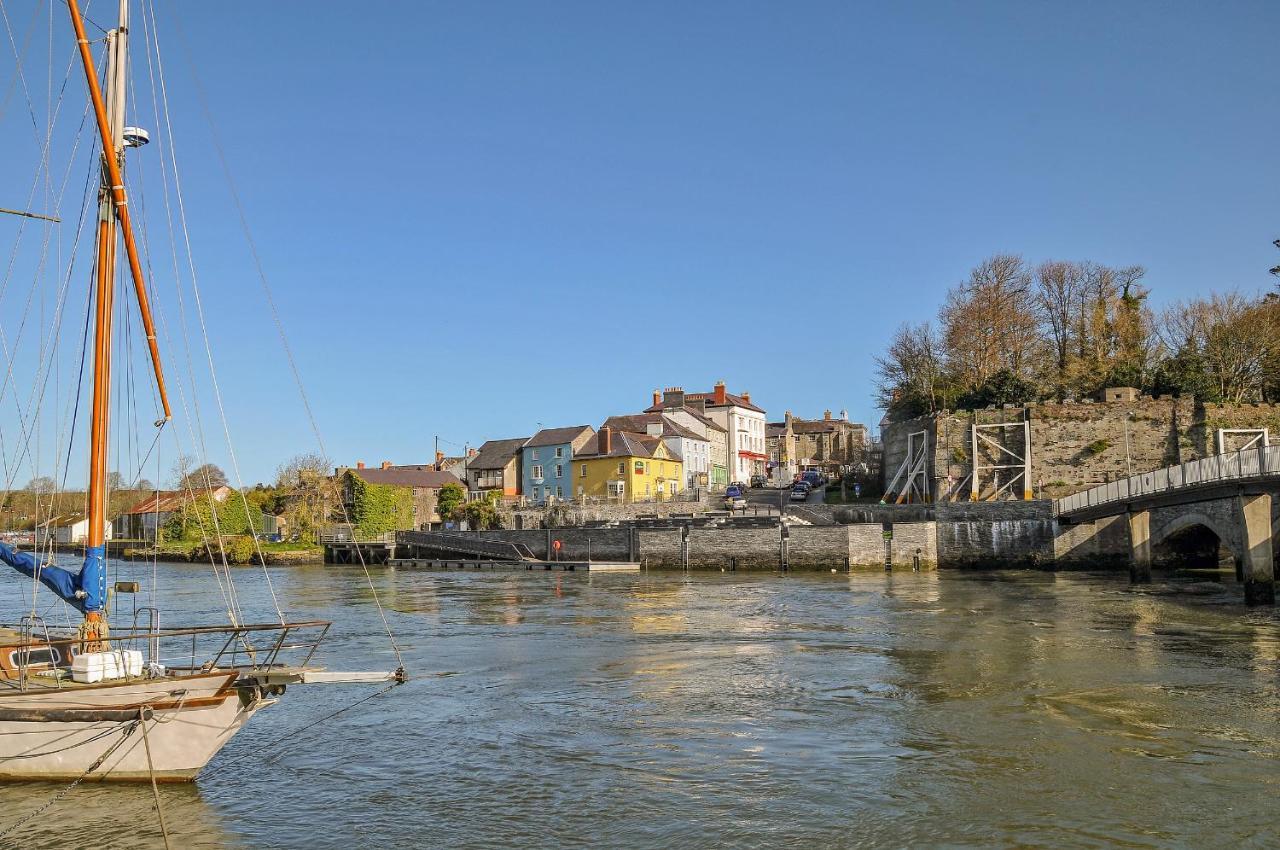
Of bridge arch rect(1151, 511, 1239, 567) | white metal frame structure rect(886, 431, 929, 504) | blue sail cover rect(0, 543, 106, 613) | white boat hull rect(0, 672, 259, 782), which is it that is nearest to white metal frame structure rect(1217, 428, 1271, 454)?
bridge arch rect(1151, 511, 1239, 567)

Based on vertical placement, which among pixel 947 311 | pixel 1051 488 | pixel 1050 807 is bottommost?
pixel 1050 807

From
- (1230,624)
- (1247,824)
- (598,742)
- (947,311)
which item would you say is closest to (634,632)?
(598,742)

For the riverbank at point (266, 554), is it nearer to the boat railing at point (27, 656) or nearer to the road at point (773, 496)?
the road at point (773, 496)

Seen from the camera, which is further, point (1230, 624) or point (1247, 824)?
point (1230, 624)

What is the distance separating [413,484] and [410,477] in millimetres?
1706

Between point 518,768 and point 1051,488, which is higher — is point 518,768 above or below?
below

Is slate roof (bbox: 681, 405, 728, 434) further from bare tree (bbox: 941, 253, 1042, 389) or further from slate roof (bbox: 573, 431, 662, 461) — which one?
bare tree (bbox: 941, 253, 1042, 389)

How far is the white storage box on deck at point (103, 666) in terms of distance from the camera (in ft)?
44.5

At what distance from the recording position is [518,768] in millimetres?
13594

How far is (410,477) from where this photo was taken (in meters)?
86.4

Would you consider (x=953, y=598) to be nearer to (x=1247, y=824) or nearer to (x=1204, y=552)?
(x=1204, y=552)

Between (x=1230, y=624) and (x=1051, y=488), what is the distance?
27677 mm

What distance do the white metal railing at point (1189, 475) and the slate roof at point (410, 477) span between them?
181 ft

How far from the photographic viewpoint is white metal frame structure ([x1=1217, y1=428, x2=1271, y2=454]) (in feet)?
156
